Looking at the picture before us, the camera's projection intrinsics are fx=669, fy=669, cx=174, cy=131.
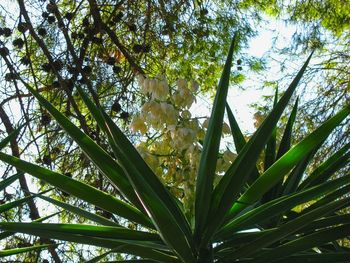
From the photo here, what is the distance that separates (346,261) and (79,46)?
318 cm

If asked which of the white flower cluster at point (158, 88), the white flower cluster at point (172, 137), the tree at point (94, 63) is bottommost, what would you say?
the white flower cluster at point (172, 137)

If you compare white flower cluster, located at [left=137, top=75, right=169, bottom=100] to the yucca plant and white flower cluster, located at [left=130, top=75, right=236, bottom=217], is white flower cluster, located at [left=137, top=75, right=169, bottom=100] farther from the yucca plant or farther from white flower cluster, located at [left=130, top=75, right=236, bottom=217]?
the yucca plant

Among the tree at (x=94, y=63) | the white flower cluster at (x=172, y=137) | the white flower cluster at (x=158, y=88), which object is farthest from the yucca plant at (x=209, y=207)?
the tree at (x=94, y=63)

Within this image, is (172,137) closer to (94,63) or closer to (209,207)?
(209,207)

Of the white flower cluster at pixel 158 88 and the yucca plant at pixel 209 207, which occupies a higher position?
the white flower cluster at pixel 158 88

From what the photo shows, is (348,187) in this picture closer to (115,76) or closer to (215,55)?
(115,76)

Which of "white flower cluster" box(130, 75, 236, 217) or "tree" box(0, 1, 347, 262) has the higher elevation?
"tree" box(0, 1, 347, 262)

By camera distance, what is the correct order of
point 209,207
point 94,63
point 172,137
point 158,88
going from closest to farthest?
point 209,207
point 172,137
point 158,88
point 94,63

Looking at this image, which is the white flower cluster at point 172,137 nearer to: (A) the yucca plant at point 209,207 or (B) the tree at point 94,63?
(A) the yucca plant at point 209,207

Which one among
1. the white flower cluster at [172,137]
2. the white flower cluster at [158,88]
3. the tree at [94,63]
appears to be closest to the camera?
the white flower cluster at [172,137]

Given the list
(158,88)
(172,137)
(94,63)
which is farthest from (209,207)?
(94,63)

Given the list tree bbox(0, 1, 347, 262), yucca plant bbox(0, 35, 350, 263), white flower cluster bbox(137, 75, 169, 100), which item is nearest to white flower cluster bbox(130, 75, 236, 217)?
white flower cluster bbox(137, 75, 169, 100)

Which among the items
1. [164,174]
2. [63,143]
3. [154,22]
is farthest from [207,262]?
[154,22]

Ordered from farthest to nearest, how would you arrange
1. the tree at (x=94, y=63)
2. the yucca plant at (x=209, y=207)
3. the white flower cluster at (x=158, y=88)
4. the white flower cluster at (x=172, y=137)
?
the tree at (x=94, y=63) < the white flower cluster at (x=158, y=88) < the white flower cluster at (x=172, y=137) < the yucca plant at (x=209, y=207)
